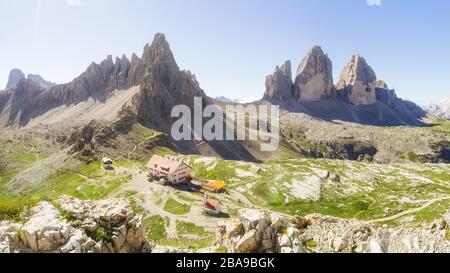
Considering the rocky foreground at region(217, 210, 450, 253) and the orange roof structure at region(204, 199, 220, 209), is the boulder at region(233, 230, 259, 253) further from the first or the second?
the orange roof structure at region(204, 199, 220, 209)

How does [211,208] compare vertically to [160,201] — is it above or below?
above

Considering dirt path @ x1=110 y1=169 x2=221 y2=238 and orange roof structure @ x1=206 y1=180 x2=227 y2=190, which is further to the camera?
orange roof structure @ x1=206 y1=180 x2=227 y2=190

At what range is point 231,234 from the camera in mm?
27328

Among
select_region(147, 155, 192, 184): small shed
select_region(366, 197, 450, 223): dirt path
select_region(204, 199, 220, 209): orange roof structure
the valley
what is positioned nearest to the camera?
the valley

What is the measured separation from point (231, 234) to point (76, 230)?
12.7 m

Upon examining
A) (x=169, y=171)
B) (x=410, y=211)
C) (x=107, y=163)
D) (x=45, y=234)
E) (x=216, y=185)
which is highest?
(x=45, y=234)

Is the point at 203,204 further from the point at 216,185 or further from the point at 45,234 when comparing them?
the point at 45,234

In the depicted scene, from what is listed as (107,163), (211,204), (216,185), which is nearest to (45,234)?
(211,204)

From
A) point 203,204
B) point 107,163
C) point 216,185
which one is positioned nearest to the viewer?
point 203,204

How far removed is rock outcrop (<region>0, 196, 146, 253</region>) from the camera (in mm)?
23703

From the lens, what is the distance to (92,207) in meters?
29.8

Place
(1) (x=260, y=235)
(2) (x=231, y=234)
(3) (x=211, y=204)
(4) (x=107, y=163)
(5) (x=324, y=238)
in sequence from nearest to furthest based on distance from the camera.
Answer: (1) (x=260, y=235) < (5) (x=324, y=238) < (2) (x=231, y=234) < (3) (x=211, y=204) < (4) (x=107, y=163)

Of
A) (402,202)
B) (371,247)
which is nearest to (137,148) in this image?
(402,202)

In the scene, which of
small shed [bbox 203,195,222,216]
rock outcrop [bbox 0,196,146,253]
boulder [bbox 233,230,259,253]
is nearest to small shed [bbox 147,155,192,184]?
small shed [bbox 203,195,222,216]
